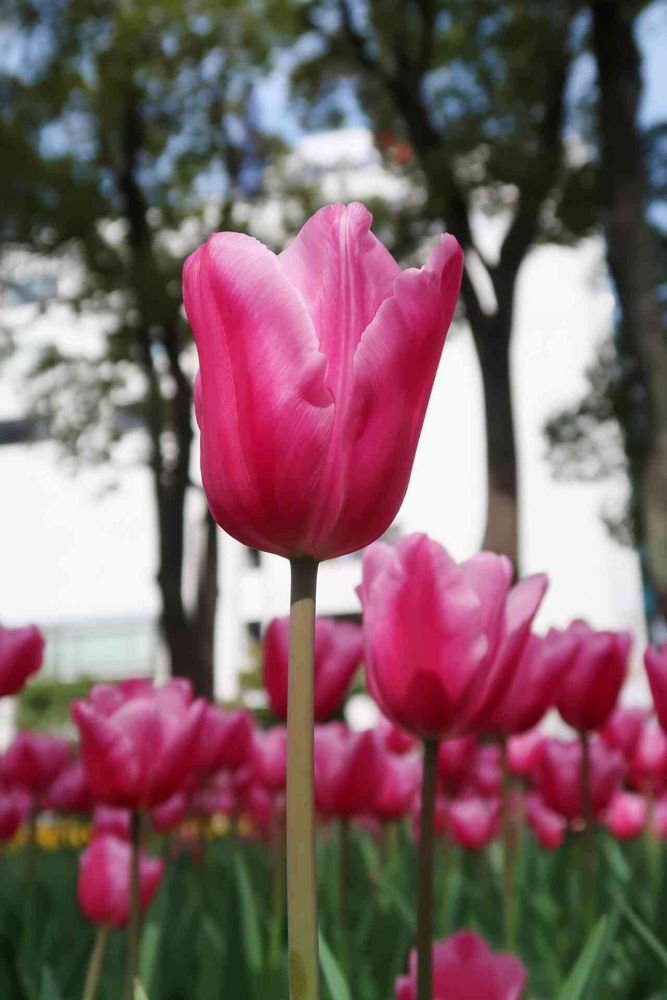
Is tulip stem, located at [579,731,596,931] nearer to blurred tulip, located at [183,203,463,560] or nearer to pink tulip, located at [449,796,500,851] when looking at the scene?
pink tulip, located at [449,796,500,851]

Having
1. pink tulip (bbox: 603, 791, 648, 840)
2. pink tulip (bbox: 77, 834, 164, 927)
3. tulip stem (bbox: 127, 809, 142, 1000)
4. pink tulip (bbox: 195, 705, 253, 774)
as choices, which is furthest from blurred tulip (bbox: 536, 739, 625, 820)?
tulip stem (bbox: 127, 809, 142, 1000)

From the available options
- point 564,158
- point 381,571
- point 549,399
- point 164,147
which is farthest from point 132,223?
point 549,399

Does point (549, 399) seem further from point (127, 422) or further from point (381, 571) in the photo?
point (381, 571)

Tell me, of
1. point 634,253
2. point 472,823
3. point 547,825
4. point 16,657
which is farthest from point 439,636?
point 634,253

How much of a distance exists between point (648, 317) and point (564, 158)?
3.89 meters

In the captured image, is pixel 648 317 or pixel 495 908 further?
pixel 648 317

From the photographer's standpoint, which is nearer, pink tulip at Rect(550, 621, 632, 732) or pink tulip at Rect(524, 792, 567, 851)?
pink tulip at Rect(550, 621, 632, 732)

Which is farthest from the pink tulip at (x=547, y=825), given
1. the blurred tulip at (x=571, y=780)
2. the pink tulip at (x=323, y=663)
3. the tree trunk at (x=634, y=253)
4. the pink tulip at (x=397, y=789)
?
the tree trunk at (x=634, y=253)

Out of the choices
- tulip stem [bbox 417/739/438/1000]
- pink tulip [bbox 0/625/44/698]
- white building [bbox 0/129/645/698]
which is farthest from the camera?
white building [bbox 0/129/645/698]

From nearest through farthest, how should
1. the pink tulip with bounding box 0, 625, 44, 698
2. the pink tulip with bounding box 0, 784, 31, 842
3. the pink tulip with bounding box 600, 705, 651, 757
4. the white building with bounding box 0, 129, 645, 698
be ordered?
the pink tulip with bounding box 0, 625, 44, 698, the pink tulip with bounding box 0, 784, 31, 842, the pink tulip with bounding box 600, 705, 651, 757, the white building with bounding box 0, 129, 645, 698

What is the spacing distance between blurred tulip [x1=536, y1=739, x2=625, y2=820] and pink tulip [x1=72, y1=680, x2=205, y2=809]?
3.49ft

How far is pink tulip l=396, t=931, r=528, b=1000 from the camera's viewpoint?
3.04 feet

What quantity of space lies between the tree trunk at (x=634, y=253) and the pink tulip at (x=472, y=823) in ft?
15.3

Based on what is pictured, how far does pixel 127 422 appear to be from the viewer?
32.8 metres
